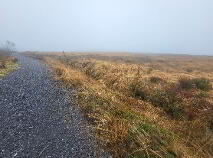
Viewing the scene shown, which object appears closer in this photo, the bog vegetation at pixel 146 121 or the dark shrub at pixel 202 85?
the bog vegetation at pixel 146 121

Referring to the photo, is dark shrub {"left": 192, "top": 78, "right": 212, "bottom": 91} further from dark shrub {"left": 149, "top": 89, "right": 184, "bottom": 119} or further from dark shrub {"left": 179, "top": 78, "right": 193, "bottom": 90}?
dark shrub {"left": 149, "top": 89, "right": 184, "bottom": 119}

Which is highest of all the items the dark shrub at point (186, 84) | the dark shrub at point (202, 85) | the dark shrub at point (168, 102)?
the dark shrub at point (168, 102)

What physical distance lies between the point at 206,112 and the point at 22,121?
20.8 feet

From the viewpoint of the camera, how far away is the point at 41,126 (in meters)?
8.87

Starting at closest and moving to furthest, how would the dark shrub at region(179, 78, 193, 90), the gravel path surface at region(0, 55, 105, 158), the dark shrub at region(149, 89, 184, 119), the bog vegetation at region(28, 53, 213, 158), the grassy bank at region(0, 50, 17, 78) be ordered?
1. the gravel path surface at region(0, 55, 105, 158)
2. the bog vegetation at region(28, 53, 213, 158)
3. the dark shrub at region(149, 89, 184, 119)
4. the dark shrub at region(179, 78, 193, 90)
5. the grassy bank at region(0, 50, 17, 78)

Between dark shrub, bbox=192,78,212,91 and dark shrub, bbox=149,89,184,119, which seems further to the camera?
dark shrub, bbox=192,78,212,91

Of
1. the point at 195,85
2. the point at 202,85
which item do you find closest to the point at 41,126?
the point at 195,85

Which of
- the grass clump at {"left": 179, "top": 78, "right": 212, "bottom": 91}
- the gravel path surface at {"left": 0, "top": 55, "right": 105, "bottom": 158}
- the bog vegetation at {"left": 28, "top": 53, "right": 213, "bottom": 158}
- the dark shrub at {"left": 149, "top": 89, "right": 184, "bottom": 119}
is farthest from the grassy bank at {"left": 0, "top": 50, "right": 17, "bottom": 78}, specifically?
the grass clump at {"left": 179, "top": 78, "right": 212, "bottom": 91}

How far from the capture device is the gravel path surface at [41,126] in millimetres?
7129

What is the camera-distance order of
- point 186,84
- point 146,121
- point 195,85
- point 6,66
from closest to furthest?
point 146,121, point 195,85, point 186,84, point 6,66

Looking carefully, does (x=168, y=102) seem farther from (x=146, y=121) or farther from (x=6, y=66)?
(x=6, y=66)

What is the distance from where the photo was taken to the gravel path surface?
7129mm

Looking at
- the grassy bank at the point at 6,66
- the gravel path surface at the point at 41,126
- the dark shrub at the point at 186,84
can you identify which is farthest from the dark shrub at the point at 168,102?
the grassy bank at the point at 6,66

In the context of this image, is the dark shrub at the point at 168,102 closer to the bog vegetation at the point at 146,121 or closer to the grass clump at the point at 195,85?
the bog vegetation at the point at 146,121
